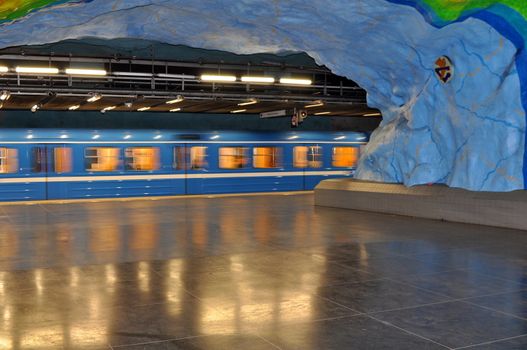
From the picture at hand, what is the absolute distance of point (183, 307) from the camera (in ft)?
17.4

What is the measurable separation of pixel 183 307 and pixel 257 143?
15.0 m

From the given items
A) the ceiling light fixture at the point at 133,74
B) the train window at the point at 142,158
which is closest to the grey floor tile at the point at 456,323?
the ceiling light fixture at the point at 133,74

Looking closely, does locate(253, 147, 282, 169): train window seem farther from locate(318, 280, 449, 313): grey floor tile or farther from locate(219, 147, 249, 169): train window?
locate(318, 280, 449, 313): grey floor tile

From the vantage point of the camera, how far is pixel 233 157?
19.8 m

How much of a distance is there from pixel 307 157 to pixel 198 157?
14.1 feet

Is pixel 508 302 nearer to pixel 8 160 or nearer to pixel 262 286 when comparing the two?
pixel 262 286

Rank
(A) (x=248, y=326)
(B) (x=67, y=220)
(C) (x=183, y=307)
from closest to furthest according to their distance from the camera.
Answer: (A) (x=248, y=326) < (C) (x=183, y=307) < (B) (x=67, y=220)

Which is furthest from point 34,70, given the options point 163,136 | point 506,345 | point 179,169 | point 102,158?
point 506,345

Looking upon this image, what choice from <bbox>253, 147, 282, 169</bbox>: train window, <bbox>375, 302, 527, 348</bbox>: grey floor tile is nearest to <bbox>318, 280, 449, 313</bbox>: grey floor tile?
<bbox>375, 302, 527, 348</bbox>: grey floor tile

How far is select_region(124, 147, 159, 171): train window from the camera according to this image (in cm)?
1822

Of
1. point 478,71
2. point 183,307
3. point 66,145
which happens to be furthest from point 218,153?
point 183,307

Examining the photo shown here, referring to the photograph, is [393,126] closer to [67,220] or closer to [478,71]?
[478,71]

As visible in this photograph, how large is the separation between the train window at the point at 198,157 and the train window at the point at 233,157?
58 cm

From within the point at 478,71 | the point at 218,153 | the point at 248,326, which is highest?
the point at 478,71
